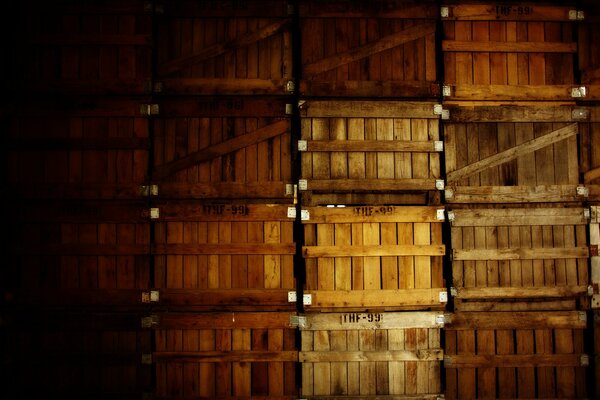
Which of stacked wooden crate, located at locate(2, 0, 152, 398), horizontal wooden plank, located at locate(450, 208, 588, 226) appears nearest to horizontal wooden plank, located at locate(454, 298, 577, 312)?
horizontal wooden plank, located at locate(450, 208, 588, 226)

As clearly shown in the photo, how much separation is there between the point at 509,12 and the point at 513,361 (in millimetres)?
4326

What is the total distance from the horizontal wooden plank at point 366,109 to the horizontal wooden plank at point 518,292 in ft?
7.16

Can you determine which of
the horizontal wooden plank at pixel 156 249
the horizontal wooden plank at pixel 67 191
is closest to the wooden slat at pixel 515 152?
the horizontal wooden plank at pixel 156 249

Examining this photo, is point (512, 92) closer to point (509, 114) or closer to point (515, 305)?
point (509, 114)

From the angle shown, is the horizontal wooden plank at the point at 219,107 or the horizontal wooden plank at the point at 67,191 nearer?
the horizontal wooden plank at the point at 67,191

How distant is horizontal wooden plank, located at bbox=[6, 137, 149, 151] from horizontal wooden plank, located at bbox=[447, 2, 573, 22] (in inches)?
167

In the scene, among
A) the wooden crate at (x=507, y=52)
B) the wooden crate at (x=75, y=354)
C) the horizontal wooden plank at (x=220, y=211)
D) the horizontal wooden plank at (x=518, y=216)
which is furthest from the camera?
the wooden crate at (x=507, y=52)

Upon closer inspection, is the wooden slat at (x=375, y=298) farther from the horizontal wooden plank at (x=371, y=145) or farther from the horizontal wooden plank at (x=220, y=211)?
the horizontal wooden plank at (x=371, y=145)

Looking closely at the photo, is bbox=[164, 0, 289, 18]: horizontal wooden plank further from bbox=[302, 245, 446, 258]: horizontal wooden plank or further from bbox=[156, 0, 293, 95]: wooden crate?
bbox=[302, 245, 446, 258]: horizontal wooden plank

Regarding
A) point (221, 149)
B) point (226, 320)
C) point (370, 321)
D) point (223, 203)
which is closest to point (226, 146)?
point (221, 149)

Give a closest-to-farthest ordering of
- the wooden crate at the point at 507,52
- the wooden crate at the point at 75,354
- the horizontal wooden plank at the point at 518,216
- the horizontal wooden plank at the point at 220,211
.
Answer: the wooden crate at the point at 75,354
the horizontal wooden plank at the point at 220,211
the horizontal wooden plank at the point at 518,216
the wooden crate at the point at 507,52

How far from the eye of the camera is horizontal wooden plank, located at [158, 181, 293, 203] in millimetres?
5512

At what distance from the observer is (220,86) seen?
18.4ft

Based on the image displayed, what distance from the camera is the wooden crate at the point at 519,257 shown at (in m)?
5.57
